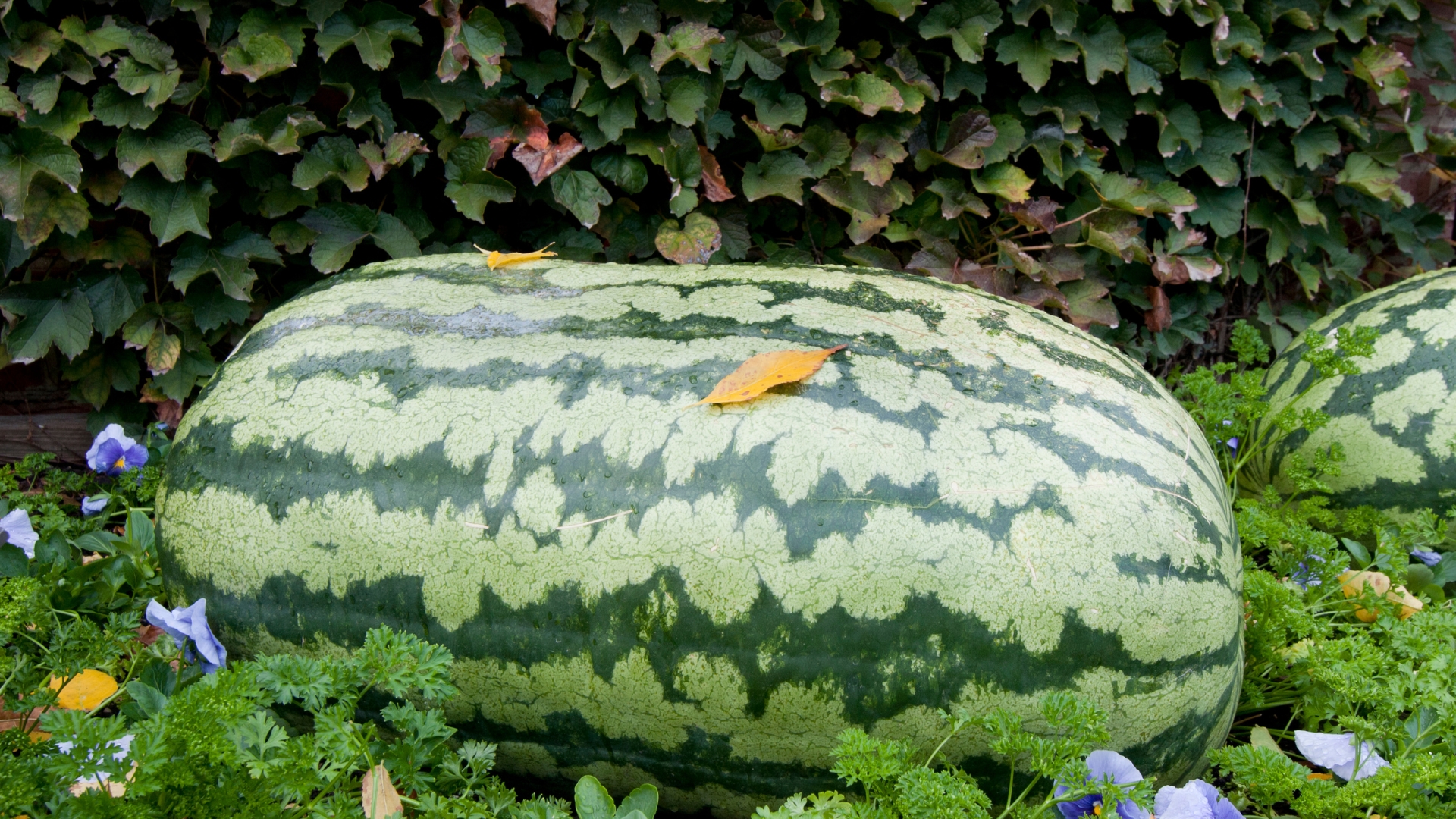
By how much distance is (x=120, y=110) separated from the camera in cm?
242

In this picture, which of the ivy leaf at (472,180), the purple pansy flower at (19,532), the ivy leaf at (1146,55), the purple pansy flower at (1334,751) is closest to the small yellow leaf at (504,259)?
the ivy leaf at (472,180)

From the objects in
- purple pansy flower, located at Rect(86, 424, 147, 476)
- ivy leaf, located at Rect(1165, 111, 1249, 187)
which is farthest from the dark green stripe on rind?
ivy leaf, located at Rect(1165, 111, 1249, 187)

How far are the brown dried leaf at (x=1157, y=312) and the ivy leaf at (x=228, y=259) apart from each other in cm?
289

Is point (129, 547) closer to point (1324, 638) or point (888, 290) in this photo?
point (888, 290)

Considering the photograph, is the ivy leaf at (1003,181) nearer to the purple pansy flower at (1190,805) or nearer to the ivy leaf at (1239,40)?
the ivy leaf at (1239,40)

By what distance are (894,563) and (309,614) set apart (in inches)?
40.1

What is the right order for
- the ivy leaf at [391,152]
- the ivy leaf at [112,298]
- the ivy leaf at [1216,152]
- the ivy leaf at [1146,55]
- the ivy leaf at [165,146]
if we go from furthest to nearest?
the ivy leaf at [1216,152] → the ivy leaf at [1146,55] → the ivy leaf at [112,298] → the ivy leaf at [391,152] → the ivy leaf at [165,146]

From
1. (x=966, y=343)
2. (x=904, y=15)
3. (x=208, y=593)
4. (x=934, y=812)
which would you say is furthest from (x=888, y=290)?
(x=208, y=593)

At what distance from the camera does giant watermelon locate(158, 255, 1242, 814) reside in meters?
1.50

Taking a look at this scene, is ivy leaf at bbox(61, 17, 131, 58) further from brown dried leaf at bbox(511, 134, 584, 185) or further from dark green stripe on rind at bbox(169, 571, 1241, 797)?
dark green stripe on rind at bbox(169, 571, 1241, 797)

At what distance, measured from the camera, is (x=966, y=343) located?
5.82 feet

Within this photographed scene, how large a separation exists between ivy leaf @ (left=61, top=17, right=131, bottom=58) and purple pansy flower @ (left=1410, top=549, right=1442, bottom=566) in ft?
11.4

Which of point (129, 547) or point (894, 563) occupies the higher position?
point (894, 563)

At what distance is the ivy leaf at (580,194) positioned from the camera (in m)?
2.68
